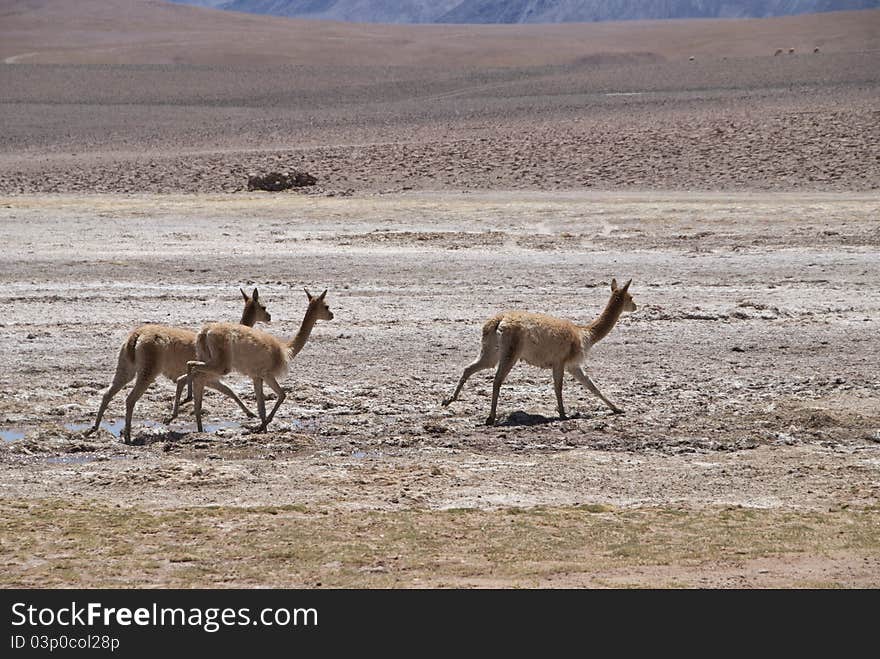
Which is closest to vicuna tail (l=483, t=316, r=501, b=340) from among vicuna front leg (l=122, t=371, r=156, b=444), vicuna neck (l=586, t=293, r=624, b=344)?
vicuna neck (l=586, t=293, r=624, b=344)

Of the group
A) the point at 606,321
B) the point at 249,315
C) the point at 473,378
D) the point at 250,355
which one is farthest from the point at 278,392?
the point at 606,321

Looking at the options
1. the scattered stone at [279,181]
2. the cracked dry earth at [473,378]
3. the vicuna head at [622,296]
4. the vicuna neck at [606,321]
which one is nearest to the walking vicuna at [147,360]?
the cracked dry earth at [473,378]

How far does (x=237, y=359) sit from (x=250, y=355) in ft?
0.37

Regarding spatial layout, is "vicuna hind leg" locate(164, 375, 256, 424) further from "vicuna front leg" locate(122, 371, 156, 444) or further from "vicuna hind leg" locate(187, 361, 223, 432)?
"vicuna front leg" locate(122, 371, 156, 444)

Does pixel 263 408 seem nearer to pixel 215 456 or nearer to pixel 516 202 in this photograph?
pixel 215 456

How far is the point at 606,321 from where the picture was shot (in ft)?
43.5

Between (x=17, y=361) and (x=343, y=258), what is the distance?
320 inches

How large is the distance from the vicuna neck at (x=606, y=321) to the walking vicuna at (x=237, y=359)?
279 centimetres

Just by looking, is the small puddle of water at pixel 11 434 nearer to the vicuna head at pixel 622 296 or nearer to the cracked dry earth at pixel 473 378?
the cracked dry earth at pixel 473 378

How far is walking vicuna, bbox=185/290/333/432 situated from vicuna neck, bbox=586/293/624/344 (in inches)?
110

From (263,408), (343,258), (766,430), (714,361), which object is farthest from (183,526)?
(343,258)

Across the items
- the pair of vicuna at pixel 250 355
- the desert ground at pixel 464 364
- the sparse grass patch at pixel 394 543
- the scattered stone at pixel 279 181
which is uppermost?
the pair of vicuna at pixel 250 355

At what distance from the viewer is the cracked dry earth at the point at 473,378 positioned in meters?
10.0

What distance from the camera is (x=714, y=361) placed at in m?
15.3
